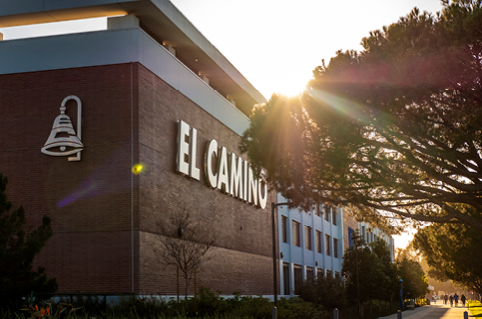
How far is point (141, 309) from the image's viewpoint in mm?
19891

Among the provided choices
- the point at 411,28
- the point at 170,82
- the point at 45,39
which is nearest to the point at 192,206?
the point at 170,82

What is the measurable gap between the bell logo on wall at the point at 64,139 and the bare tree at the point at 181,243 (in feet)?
14.9

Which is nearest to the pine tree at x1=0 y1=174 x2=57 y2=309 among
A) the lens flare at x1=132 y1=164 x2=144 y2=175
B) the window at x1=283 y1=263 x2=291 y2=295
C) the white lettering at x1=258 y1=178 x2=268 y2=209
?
the lens flare at x1=132 y1=164 x2=144 y2=175

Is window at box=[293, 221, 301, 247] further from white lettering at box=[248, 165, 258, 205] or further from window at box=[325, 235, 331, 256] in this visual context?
white lettering at box=[248, 165, 258, 205]

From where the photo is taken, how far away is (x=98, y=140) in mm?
24062

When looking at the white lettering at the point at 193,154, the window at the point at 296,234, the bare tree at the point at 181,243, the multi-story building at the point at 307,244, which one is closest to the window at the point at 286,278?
the multi-story building at the point at 307,244

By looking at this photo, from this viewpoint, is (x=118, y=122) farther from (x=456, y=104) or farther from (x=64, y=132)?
(x=456, y=104)

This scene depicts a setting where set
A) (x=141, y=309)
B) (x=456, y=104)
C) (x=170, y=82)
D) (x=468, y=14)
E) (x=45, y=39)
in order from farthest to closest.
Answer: (x=170, y=82)
(x=45, y=39)
(x=141, y=309)
(x=456, y=104)
(x=468, y=14)

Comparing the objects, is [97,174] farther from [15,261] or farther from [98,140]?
[15,261]

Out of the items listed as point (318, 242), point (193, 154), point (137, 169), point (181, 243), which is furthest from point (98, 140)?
point (318, 242)

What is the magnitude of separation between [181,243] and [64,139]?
20.5 feet

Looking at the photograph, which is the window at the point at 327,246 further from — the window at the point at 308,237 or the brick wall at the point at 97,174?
the brick wall at the point at 97,174

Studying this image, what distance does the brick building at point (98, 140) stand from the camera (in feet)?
76.4

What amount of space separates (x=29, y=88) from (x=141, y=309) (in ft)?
35.5
